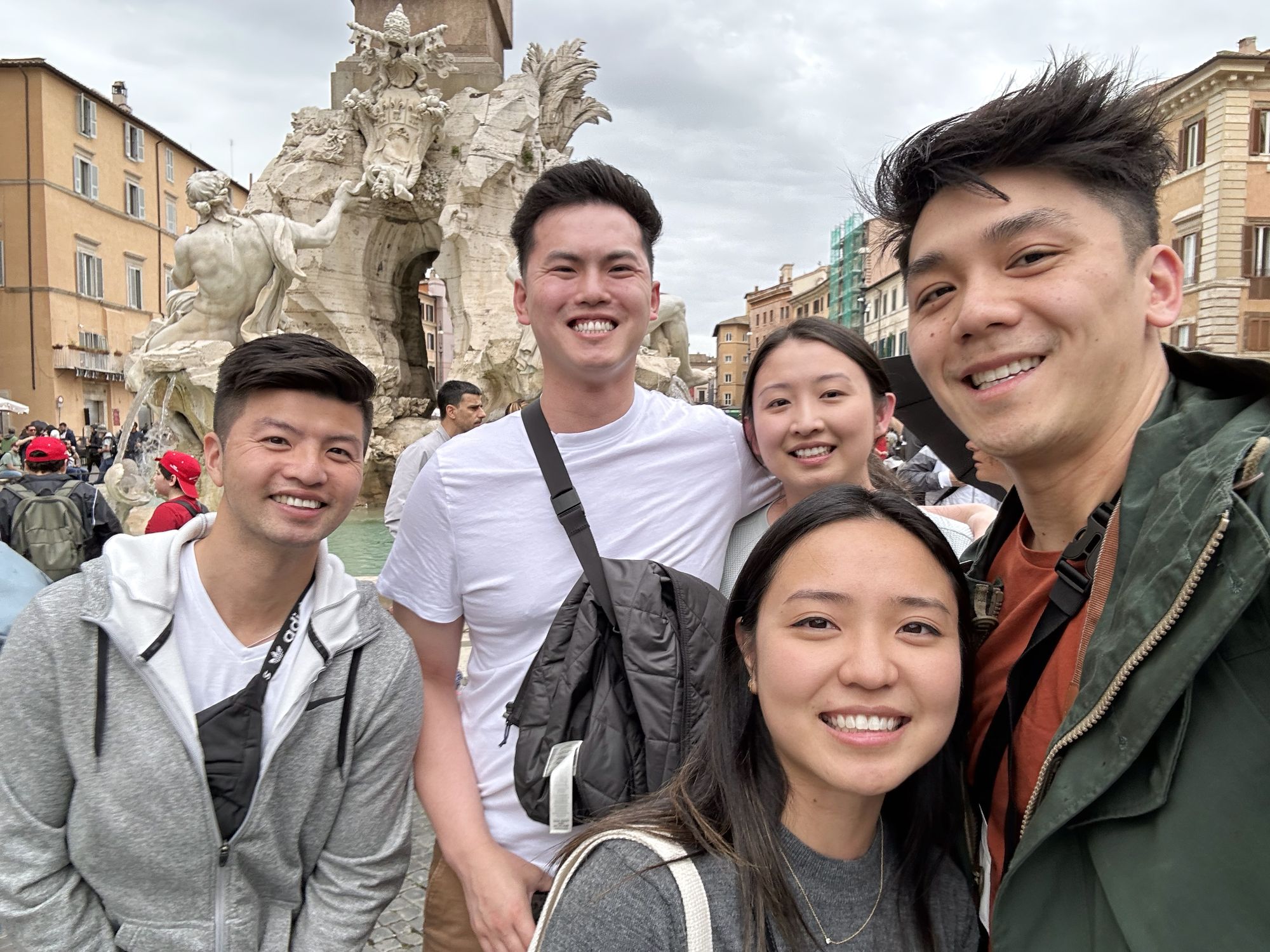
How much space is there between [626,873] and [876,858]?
41 cm

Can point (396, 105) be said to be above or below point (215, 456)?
above

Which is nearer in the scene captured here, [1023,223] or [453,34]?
[1023,223]

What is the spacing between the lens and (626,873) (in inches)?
44.6

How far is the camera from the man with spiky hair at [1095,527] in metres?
0.88

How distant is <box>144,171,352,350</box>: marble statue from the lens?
915 cm

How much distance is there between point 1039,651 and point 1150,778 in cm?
28

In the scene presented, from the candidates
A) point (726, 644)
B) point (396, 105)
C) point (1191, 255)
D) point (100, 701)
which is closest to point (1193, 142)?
point (1191, 255)

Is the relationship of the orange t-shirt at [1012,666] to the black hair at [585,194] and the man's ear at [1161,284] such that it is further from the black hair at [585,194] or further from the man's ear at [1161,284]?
the black hair at [585,194]

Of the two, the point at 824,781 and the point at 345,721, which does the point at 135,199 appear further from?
the point at 824,781

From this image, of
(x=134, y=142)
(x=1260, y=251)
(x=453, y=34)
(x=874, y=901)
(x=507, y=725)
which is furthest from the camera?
(x=134, y=142)

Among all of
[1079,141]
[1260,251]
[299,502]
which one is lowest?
[299,502]

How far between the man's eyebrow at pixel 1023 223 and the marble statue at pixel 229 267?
9.40 m

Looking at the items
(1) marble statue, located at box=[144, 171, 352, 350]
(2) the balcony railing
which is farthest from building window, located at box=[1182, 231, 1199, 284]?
(2) the balcony railing

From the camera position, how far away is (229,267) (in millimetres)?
9297
